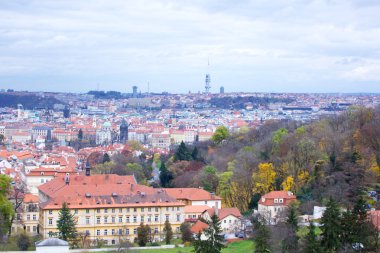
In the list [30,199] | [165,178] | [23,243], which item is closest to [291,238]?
[23,243]

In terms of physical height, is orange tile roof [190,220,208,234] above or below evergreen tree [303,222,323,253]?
below

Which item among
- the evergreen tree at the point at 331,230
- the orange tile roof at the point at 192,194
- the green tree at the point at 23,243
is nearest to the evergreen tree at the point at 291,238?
the evergreen tree at the point at 331,230

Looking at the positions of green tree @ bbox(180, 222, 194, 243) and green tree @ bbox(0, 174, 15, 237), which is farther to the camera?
green tree @ bbox(180, 222, 194, 243)

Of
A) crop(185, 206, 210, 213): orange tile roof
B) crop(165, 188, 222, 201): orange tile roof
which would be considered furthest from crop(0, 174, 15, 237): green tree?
crop(165, 188, 222, 201): orange tile roof

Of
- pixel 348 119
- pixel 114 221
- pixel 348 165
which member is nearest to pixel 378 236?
pixel 348 165

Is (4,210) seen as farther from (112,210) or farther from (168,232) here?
(168,232)

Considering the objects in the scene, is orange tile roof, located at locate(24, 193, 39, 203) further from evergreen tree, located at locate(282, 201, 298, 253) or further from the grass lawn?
evergreen tree, located at locate(282, 201, 298, 253)

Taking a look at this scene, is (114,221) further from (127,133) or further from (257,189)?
(127,133)
